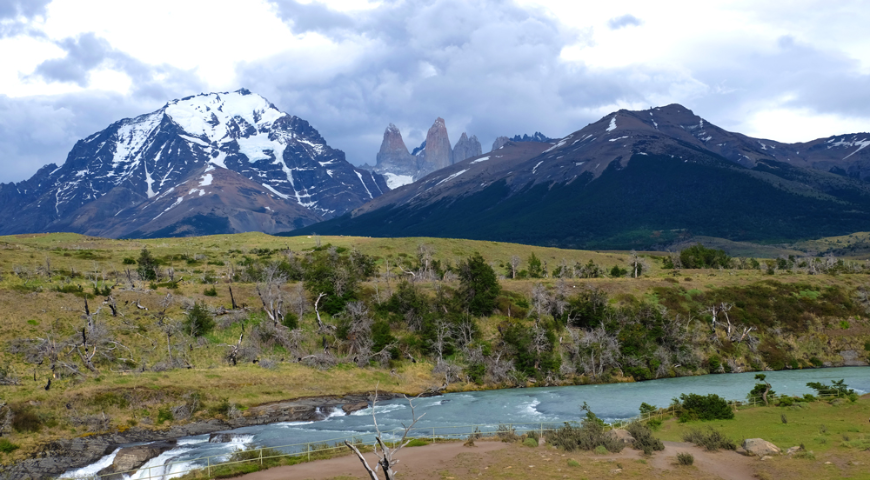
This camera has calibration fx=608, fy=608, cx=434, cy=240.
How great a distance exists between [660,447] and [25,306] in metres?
58.7

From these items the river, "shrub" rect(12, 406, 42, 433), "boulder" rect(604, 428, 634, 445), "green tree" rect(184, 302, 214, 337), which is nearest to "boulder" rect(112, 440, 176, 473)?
the river

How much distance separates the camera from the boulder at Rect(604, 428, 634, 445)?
36094mm

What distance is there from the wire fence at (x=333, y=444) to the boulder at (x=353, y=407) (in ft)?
31.6

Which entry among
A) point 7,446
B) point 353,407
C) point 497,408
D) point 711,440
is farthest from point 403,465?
point 7,446

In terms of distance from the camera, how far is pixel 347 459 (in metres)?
35.0

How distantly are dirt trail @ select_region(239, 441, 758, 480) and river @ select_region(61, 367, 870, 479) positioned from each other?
15.5ft

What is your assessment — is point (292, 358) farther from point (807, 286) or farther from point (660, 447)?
point (807, 286)

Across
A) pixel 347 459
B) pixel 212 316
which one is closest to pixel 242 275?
pixel 212 316

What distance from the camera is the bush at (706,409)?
140 feet

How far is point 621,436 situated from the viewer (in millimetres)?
36906

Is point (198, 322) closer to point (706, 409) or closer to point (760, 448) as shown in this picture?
point (706, 409)

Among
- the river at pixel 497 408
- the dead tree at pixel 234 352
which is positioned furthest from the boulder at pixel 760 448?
the dead tree at pixel 234 352

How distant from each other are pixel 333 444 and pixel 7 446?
63.7 ft

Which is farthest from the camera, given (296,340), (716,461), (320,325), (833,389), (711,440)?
(320,325)
